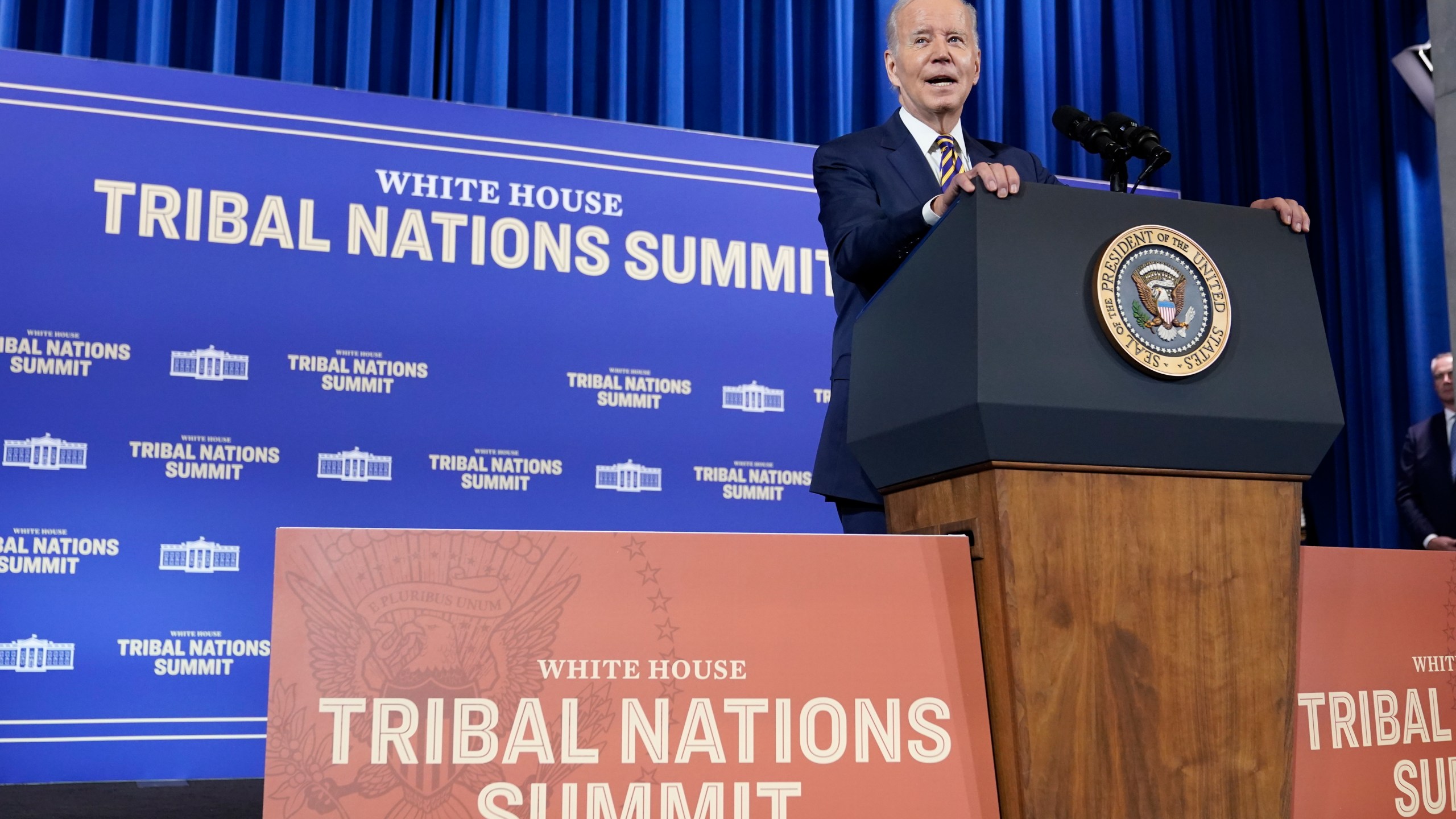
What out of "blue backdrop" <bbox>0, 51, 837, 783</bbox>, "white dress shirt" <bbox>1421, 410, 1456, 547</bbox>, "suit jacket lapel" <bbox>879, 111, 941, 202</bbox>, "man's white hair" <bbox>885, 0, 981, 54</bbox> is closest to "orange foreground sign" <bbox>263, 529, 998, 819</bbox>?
"suit jacket lapel" <bbox>879, 111, 941, 202</bbox>

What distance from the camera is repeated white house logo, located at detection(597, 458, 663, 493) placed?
3.59m

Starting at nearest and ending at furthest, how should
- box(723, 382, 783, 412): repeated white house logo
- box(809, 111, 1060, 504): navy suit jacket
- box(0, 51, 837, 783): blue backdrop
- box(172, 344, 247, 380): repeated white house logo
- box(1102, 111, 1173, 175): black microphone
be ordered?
box(1102, 111, 1173, 175): black microphone
box(809, 111, 1060, 504): navy suit jacket
box(0, 51, 837, 783): blue backdrop
box(172, 344, 247, 380): repeated white house logo
box(723, 382, 783, 412): repeated white house logo

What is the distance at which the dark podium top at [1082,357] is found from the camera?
3.31ft

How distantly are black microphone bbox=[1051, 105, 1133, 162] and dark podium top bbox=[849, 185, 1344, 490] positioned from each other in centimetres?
17

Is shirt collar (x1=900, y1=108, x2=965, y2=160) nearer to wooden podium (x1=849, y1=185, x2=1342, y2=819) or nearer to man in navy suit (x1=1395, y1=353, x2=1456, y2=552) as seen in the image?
wooden podium (x1=849, y1=185, x2=1342, y2=819)

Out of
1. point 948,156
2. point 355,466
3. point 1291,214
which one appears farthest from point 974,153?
point 355,466

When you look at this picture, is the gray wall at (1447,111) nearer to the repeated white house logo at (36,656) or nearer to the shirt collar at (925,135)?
the shirt collar at (925,135)

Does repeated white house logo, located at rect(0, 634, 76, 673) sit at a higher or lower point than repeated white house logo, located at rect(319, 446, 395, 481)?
lower

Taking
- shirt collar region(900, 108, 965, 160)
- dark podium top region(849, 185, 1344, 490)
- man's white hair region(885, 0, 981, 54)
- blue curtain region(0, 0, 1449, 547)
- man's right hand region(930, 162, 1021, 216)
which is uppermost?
blue curtain region(0, 0, 1449, 547)

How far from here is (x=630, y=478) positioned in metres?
3.62

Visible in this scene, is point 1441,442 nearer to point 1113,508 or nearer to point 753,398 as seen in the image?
point 753,398

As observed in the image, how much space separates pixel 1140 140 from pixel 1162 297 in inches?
10.9

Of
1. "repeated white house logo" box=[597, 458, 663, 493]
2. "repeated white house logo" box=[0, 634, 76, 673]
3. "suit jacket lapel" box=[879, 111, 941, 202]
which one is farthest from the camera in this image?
"repeated white house logo" box=[597, 458, 663, 493]

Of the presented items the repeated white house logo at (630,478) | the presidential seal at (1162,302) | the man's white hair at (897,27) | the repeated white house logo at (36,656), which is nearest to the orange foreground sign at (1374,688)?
the presidential seal at (1162,302)
